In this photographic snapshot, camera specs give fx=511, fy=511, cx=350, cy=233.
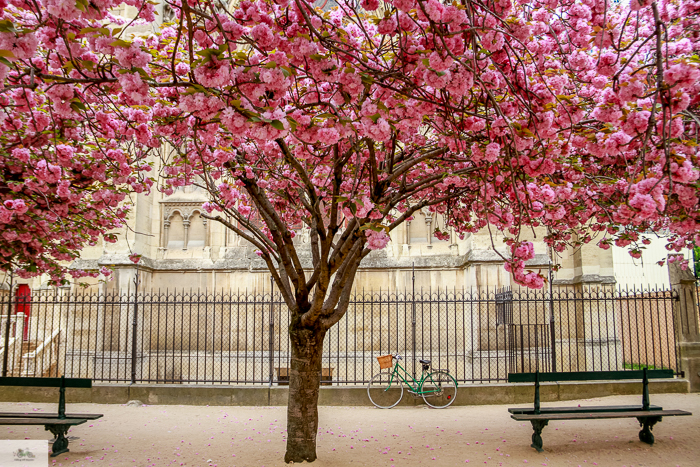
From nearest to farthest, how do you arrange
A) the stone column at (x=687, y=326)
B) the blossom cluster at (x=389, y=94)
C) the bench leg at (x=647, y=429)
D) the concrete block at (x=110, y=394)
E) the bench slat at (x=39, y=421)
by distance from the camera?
the blossom cluster at (x=389, y=94) → the bench slat at (x=39, y=421) → the bench leg at (x=647, y=429) → the concrete block at (x=110, y=394) → the stone column at (x=687, y=326)

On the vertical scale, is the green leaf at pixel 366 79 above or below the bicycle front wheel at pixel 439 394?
above

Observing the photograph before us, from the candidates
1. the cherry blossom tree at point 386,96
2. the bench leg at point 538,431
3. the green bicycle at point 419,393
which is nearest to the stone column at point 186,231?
the green bicycle at point 419,393

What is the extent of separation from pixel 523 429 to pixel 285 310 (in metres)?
7.58

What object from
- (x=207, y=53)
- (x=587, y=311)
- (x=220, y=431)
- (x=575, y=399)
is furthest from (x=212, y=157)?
(x=587, y=311)

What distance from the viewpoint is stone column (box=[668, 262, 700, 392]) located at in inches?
371

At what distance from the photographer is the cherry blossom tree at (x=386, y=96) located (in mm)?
2996

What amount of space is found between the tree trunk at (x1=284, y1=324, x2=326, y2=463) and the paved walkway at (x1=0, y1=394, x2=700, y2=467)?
0.97ft

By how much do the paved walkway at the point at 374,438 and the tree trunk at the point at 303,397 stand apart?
0.30 m

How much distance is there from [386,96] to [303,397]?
3.19 m

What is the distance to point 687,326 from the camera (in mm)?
9578

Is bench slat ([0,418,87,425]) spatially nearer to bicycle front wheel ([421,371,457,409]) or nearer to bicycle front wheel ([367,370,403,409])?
bicycle front wheel ([367,370,403,409])

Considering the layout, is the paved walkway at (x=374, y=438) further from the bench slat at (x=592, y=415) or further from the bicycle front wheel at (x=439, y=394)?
the bench slat at (x=592, y=415)

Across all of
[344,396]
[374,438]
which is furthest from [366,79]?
[344,396]

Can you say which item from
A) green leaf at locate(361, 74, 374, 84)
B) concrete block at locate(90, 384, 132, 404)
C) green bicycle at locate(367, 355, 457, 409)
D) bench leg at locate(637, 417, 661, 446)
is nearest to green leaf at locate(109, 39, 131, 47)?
green leaf at locate(361, 74, 374, 84)
